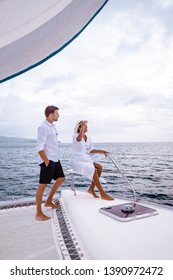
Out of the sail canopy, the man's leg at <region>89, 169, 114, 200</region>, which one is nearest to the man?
the man's leg at <region>89, 169, 114, 200</region>

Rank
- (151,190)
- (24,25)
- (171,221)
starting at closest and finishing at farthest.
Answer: (24,25)
(171,221)
(151,190)

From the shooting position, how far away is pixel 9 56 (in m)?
1.95

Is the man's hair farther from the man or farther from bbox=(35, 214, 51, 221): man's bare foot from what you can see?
bbox=(35, 214, 51, 221): man's bare foot

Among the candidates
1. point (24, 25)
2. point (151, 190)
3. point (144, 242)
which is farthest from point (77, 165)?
point (151, 190)

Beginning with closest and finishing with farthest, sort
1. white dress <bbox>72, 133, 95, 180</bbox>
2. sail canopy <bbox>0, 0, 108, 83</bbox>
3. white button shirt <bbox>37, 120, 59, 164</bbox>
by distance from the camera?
sail canopy <bbox>0, 0, 108, 83</bbox>
white button shirt <bbox>37, 120, 59, 164</bbox>
white dress <bbox>72, 133, 95, 180</bbox>

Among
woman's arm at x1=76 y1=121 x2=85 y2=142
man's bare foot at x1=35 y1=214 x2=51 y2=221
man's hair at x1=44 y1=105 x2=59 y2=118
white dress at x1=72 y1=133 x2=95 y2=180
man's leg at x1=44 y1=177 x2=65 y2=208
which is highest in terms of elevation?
man's hair at x1=44 y1=105 x2=59 y2=118

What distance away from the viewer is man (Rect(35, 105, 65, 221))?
11.8 feet

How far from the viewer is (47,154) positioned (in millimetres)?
3805

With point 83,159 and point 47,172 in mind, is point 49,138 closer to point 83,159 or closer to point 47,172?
point 47,172

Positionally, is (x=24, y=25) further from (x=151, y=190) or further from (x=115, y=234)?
(x=151, y=190)

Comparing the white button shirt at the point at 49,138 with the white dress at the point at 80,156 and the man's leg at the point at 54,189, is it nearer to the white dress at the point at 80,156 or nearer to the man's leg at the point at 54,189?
the man's leg at the point at 54,189

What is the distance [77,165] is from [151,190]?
42.5 feet

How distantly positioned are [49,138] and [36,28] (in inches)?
81.0

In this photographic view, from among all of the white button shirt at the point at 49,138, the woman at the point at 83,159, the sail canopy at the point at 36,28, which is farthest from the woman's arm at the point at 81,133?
the sail canopy at the point at 36,28
